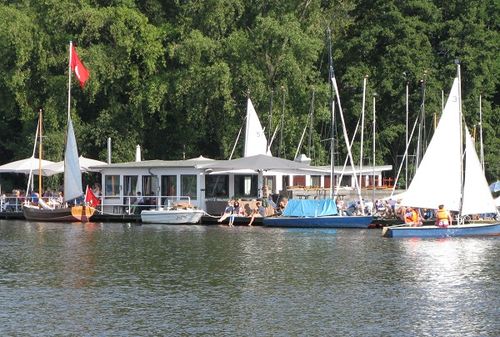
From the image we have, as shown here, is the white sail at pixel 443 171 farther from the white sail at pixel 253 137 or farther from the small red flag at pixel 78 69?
the small red flag at pixel 78 69

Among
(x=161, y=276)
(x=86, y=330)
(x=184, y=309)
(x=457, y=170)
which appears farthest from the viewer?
(x=457, y=170)

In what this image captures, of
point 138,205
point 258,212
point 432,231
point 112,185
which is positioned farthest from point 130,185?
point 432,231

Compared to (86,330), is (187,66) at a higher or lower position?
higher

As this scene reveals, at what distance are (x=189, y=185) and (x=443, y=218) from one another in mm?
18289

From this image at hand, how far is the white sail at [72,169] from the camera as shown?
217ft

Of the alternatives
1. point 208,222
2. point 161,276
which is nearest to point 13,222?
point 208,222

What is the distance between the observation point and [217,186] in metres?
67.1

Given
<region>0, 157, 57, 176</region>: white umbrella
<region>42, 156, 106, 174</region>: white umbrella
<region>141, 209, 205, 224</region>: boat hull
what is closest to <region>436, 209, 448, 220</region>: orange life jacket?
<region>141, 209, 205, 224</region>: boat hull

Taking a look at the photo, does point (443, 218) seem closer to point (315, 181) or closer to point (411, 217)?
point (411, 217)

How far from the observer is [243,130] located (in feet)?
258

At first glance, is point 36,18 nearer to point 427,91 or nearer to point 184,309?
point 427,91

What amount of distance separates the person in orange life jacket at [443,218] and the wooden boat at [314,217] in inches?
254

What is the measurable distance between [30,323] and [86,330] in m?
1.78

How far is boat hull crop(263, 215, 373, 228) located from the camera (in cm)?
5981
